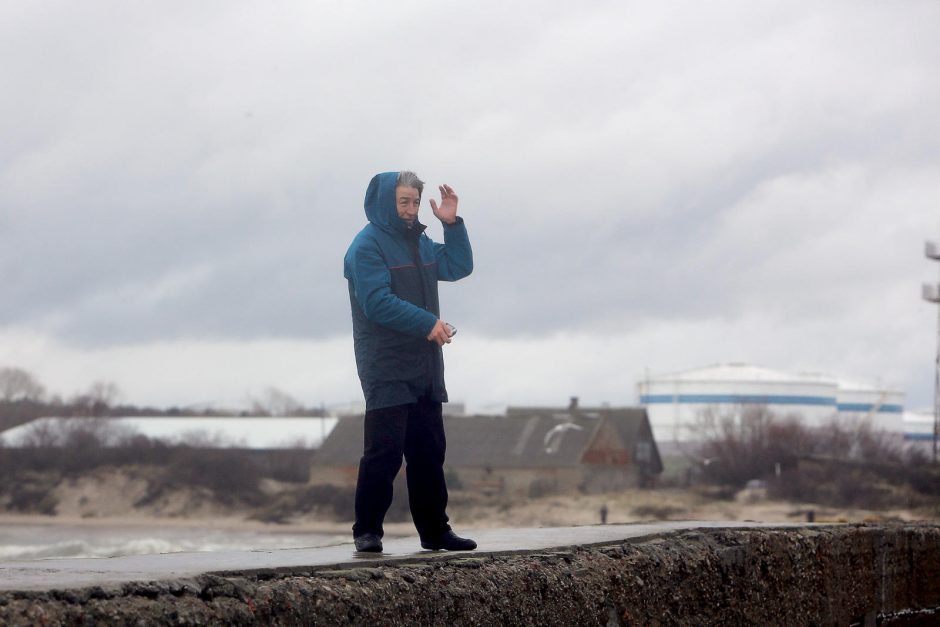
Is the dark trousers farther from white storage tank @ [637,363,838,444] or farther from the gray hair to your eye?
white storage tank @ [637,363,838,444]

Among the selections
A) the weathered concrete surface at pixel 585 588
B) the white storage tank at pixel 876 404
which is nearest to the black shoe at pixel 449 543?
the weathered concrete surface at pixel 585 588

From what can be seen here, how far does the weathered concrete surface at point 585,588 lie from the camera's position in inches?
124

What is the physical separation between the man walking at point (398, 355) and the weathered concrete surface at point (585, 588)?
643mm

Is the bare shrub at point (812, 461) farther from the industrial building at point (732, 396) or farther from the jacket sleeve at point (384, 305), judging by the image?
the jacket sleeve at point (384, 305)

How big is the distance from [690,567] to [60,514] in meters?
73.6

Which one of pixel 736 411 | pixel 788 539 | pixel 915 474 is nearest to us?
pixel 788 539

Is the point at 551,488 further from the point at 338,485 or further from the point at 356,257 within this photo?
the point at 356,257

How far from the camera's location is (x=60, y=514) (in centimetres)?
7475

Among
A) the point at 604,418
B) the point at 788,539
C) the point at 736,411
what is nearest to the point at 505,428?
the point at 604,418

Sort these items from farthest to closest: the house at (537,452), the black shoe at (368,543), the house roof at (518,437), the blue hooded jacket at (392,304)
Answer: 1. the house roof at (518,437)
2. the house at (537,452)
3. the blue hooded jacket at (392,304)
4. the black shoe at (368,543)

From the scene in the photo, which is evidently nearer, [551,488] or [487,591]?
[487,591]

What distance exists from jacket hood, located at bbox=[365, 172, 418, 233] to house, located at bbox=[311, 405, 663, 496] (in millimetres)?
67894

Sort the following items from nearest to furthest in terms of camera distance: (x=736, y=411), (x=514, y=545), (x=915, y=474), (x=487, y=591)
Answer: (x=487, y=591), (x=514, y=545), (x=915, y=474), (x=736, y=411)

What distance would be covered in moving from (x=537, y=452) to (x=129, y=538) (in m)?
22.8
